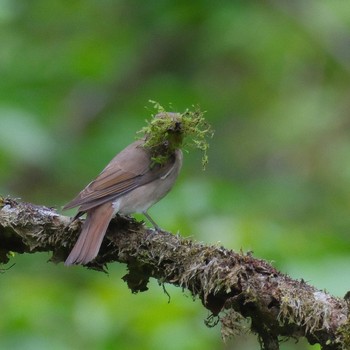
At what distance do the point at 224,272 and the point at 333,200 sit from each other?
4646 mm

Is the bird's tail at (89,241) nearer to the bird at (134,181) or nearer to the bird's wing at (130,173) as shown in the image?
the bird at (134,181)

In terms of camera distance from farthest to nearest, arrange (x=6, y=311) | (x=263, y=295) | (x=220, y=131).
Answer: (x=220, y=131), (x=6, y=311), (x=263, y=295)

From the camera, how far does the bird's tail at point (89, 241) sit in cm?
380

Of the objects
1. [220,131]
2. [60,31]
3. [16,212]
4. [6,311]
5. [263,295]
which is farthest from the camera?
[220,131]

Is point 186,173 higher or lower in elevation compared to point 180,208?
higher

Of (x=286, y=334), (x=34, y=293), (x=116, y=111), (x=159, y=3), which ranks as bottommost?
(x=286, y=334)

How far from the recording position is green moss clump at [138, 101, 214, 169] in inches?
165

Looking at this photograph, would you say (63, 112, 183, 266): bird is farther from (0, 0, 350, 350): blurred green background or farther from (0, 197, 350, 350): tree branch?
(0, 197, 350, 350): tree branch

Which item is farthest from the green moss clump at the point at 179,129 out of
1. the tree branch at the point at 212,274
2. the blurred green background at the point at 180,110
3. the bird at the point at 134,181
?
the blurred green background at the point at 180,110

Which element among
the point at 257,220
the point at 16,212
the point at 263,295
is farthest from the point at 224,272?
the point at 257,220

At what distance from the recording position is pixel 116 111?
28.5ft

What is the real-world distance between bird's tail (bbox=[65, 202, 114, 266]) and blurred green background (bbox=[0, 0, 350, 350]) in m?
1.07

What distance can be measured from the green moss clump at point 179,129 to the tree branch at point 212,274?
0.47m

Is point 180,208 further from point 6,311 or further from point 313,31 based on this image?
point 313,31
